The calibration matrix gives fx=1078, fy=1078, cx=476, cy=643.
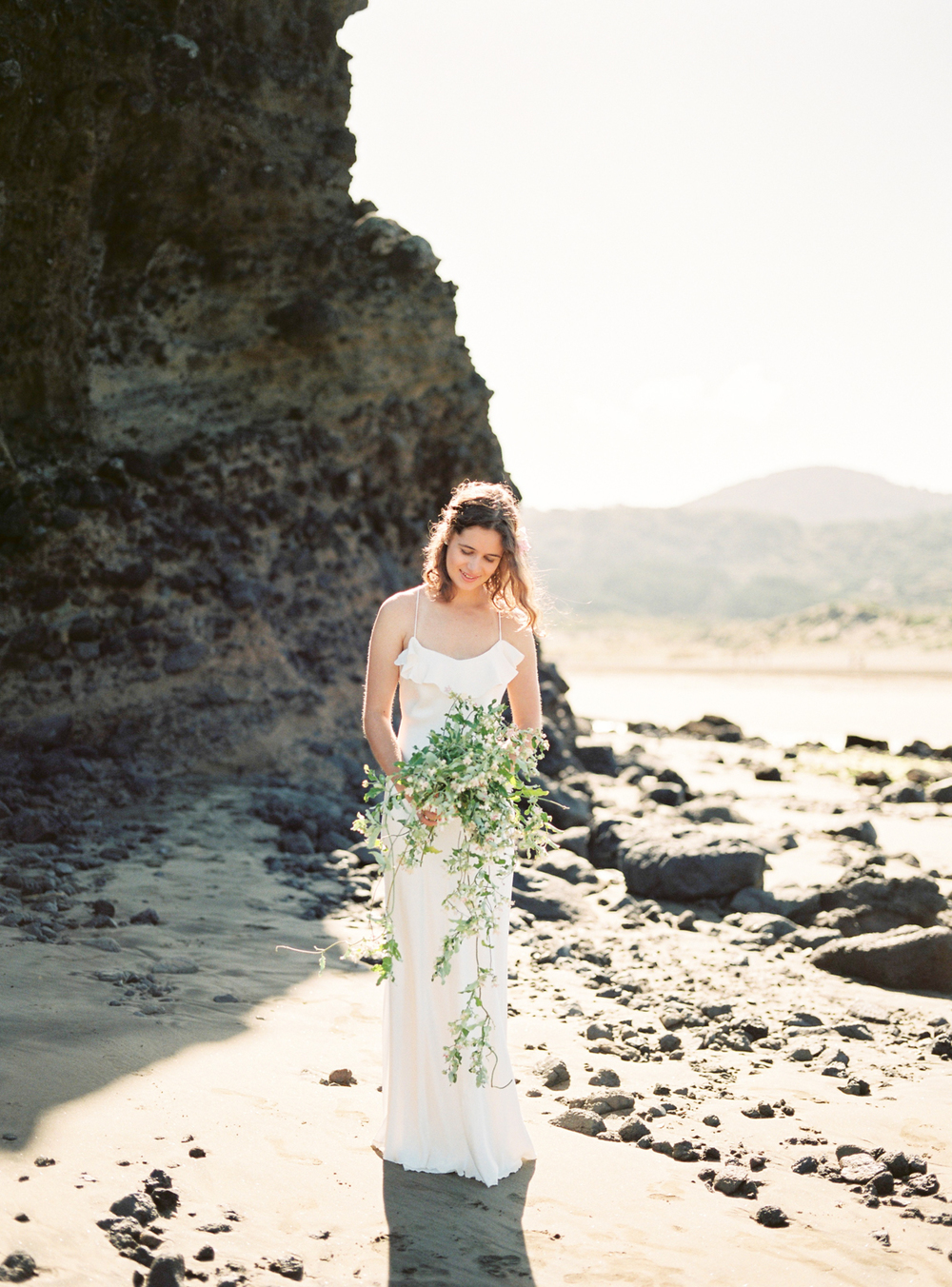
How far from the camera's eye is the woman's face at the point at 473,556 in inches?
174

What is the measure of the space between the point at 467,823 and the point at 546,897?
17.1ft

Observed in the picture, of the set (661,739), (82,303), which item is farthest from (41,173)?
(661,739)

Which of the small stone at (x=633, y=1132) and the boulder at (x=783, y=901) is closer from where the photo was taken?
the small stone at (x=633, y=1132)

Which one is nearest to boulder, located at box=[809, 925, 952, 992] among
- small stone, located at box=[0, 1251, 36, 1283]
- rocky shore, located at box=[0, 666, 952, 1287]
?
rocky shore, located at box=[0, 666, 952, 1287]

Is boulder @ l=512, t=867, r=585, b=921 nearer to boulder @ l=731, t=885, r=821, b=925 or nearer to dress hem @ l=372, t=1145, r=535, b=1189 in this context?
boulder @ l=731, t=885, r=821, b=925

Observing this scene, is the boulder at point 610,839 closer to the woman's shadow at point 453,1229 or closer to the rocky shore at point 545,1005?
the rocky shore at point 545,1005

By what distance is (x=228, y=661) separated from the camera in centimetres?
1143

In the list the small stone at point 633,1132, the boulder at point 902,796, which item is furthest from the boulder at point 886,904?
the boulder at point 902,796

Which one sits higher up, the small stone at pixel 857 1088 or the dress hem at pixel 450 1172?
the dress hem at pixel 450 1172

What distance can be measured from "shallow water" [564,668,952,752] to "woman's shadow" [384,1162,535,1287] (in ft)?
65.2

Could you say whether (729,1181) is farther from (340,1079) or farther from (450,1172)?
(340,1079)

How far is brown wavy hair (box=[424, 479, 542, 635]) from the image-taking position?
4.45m

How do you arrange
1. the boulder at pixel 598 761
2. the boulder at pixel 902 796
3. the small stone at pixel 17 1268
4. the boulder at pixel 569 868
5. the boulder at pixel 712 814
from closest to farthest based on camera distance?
1. the small stone at pixel 17 1268
2. the boulder at pixel 569 868
3. the boulder at pixel 712 814
4. the boulder at pixel 902 796
5. the boulder at pixel 598 761

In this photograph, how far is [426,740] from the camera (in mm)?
4305
